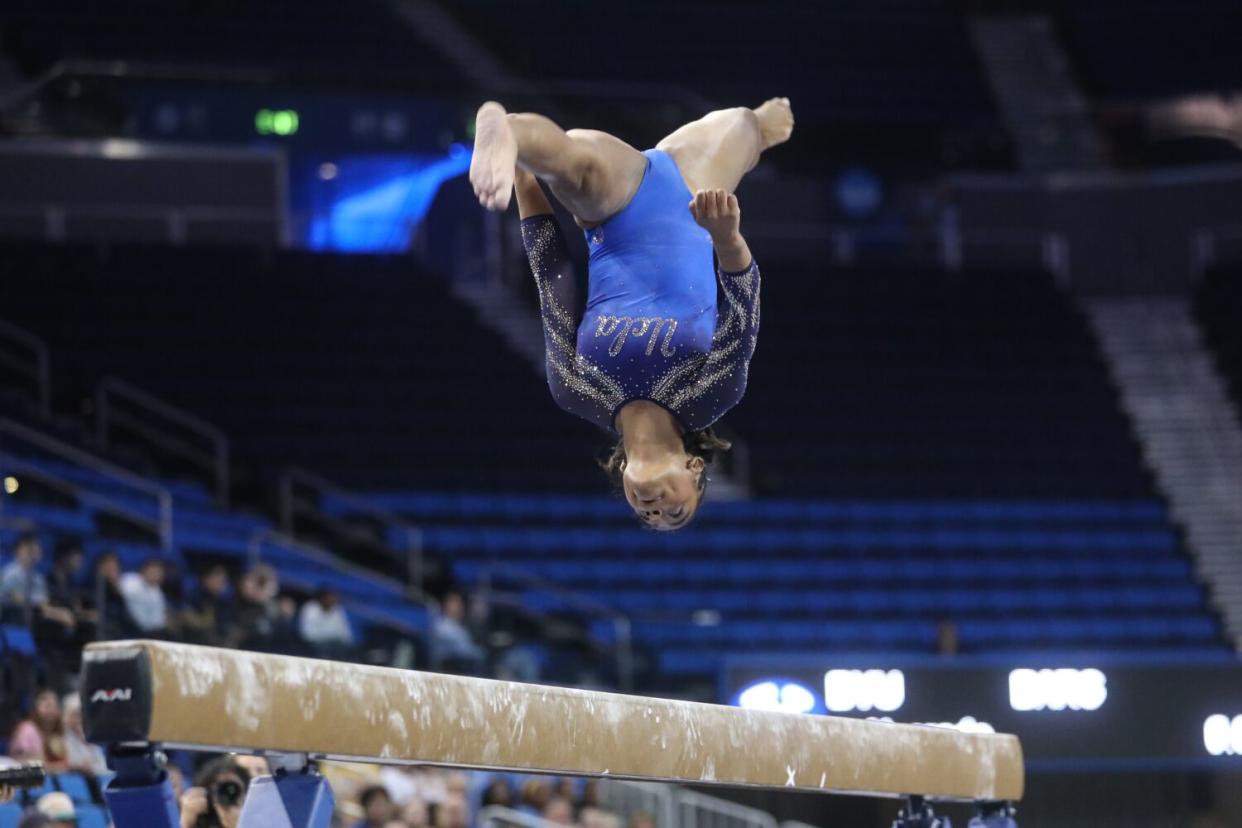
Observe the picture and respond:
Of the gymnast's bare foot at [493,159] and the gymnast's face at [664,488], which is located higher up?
the gymnast's bare foot at [493,159]

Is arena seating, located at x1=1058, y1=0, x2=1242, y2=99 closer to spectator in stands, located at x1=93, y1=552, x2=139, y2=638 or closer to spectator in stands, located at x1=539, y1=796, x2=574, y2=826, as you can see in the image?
spectator in stands, located at x1=539, y1=796, x2=574, y2=826

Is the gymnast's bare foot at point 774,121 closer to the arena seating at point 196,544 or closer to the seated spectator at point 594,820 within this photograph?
the seated spectator at point 594,820

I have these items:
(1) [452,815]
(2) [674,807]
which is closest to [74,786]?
(1) [452,815]

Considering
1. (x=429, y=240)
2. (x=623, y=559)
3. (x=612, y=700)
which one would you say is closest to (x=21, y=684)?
(x=612, y=700)

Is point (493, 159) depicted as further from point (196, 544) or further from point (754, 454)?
point (754, 454)

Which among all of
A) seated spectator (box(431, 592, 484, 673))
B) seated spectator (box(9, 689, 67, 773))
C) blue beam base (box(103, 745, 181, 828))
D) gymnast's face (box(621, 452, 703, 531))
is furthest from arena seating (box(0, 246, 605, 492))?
blue beam base (box(103, 745, 181, 828))

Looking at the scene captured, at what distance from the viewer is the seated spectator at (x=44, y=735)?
23.6ft

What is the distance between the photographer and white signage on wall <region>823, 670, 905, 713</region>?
13727 mm

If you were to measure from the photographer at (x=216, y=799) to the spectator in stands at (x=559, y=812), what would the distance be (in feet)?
16.4

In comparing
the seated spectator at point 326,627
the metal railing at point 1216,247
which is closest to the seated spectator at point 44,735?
the seated spectator at point 326,627

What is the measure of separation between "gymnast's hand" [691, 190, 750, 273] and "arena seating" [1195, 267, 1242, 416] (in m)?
15.4

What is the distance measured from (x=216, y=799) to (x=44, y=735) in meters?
2.83

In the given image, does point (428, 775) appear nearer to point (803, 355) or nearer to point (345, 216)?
point (803, 355)

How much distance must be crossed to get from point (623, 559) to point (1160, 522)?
17.9 ft
